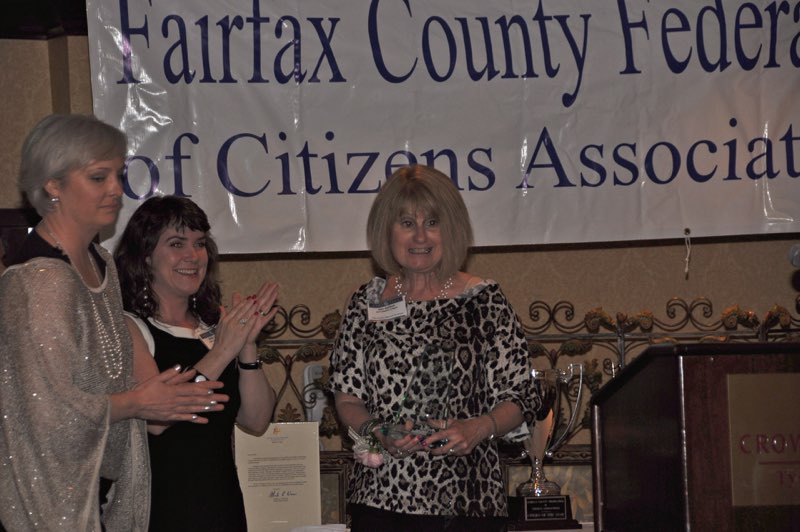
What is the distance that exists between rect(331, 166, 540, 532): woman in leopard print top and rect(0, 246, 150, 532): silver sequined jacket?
736 mm

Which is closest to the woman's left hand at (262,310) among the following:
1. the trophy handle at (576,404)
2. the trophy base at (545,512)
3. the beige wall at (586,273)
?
the trophy base at (545,512)

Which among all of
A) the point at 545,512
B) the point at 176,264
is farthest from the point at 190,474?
the point at 545,512

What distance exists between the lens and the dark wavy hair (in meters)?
3.05

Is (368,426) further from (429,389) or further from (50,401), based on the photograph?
(50,401)

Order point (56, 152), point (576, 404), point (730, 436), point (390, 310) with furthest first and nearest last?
point (576, 404) < point (390, 310) < point (56, 152) < point (730, 436)

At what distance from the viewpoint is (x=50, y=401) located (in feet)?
7.93

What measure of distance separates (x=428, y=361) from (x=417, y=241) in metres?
0.35

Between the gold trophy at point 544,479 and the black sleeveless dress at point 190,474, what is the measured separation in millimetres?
1023

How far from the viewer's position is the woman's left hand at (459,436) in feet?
9.06

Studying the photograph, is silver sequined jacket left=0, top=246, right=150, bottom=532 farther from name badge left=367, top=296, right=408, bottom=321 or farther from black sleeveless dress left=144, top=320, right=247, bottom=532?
name badge left=367, top=296, right=408, bottom=321

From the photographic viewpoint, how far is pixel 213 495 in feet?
9.50

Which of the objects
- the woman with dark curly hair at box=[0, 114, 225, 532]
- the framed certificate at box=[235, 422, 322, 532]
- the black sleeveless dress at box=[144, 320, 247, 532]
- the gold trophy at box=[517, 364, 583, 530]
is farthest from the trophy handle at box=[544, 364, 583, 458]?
the woman with dark curly hair at box=[0, 114, 225, 532]

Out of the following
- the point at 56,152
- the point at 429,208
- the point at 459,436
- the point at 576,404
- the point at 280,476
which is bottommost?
the point at 280,476

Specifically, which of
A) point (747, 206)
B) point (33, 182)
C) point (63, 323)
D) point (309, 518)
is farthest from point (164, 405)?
point (747, 206)
